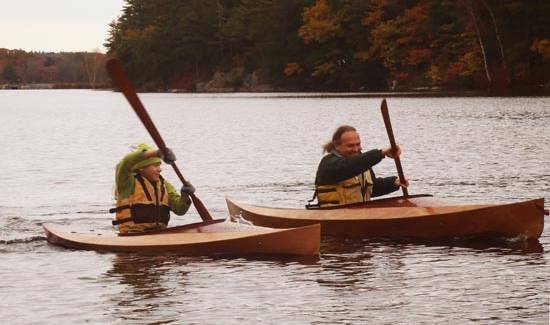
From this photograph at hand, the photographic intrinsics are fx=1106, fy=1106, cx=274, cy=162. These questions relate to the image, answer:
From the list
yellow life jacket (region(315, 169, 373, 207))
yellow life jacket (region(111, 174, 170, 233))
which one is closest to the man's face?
yellow life jacket (region(315, 169, 373, 207))

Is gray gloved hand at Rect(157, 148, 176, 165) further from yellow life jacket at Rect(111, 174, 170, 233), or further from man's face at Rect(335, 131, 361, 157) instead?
man's face at Rect(335, 131, 361, 157)

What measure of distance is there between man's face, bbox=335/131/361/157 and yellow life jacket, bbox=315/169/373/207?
53 cm

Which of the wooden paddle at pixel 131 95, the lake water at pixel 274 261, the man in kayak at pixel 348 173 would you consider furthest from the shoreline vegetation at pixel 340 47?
the wooden paddle at pixel 131 95

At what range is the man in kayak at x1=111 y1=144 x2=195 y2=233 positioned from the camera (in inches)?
468

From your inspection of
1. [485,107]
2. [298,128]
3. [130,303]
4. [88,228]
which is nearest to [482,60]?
[485,107]

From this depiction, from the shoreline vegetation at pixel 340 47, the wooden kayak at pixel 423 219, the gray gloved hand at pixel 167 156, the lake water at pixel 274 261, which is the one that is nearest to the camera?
the lake water at pixel 274 261

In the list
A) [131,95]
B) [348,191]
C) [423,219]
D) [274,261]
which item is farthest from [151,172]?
[423,219]

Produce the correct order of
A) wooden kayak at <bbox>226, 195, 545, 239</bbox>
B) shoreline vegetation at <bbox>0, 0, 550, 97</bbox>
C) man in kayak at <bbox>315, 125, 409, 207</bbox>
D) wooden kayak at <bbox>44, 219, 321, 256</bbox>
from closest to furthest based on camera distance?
wooden kayak at <bbox>44, 219, 321, 256</bbox>
man in kayak at <bbox>315, 125, 409, 207</bbox>
wooden kayak at <bbox>226, 195, 545, 239</bbox>
shoreline vegetation at <bbox>0, 0, 550, 97</bbox>

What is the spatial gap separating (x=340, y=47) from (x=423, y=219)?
87.3m

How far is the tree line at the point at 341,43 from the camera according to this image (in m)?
71.8

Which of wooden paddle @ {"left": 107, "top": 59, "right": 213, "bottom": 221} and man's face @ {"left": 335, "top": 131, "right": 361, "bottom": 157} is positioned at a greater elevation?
wooden paddle @ {"left": 107, "top": 59, "right": 213, "bottom": 221}

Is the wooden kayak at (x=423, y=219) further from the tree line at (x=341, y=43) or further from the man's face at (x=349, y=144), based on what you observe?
the tree line at (x=341, y=43)

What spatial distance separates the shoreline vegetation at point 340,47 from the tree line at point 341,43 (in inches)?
3.9

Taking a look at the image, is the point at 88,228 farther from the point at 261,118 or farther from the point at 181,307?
the point at 261,118
